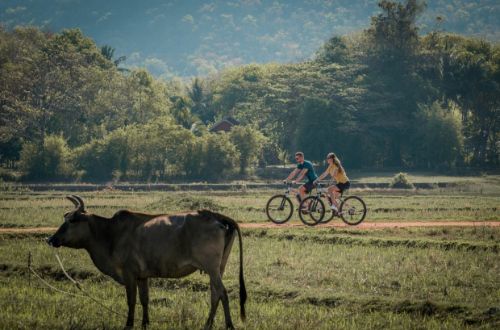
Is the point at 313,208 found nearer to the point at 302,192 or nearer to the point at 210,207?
the point at 302,192

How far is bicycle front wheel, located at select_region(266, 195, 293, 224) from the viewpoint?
26.0 meters

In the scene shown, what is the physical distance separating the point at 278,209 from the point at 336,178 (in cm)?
224

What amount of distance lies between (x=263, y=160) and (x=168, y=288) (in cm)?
6159

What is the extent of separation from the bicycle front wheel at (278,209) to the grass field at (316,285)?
6.54ft

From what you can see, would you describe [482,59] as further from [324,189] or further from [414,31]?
[324,189]

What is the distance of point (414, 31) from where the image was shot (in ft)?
276

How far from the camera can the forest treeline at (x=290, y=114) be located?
64812 millimetres

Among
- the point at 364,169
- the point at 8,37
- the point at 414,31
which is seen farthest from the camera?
the point at 8,37

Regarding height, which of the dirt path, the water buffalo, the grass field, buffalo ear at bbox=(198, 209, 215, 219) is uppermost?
buffalo ear at bbox=(198, 209, 215, 219)

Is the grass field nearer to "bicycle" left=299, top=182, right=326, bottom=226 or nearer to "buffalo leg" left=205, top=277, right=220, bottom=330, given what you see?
"buffalo leg" left=205, top=277, right=220, bottom=330

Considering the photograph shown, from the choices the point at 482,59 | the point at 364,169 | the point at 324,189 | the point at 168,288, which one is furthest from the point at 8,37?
the point at 168,288

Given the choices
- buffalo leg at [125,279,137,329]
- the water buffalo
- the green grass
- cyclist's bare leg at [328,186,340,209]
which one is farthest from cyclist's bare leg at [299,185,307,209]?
buffalo leg at [125,279,137,329]

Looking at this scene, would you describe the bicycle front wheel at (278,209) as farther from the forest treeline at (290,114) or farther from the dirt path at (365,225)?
the forest treeline at (290,114)

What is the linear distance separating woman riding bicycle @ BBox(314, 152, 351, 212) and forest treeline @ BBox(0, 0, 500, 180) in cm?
3943
